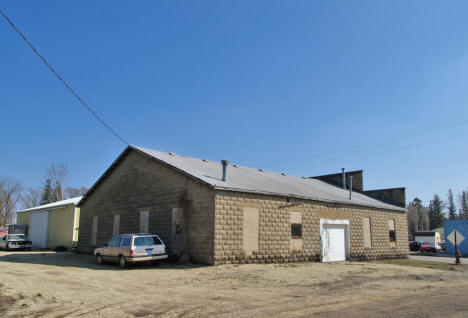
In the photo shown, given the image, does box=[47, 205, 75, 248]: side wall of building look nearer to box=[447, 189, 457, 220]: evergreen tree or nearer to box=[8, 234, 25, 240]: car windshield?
box=[8, 234, 25, 240]: car windshield

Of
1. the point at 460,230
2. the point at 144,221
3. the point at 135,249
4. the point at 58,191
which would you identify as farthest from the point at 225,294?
the point at 58,191

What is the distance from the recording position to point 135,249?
54.1 feet

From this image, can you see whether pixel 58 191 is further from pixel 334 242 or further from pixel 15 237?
pixel 334 242

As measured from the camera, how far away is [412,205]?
113 m

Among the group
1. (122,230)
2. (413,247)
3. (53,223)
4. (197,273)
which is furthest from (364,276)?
(413,247)

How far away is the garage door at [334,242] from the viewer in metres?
22.6

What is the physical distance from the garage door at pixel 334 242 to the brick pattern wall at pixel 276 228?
62 cm

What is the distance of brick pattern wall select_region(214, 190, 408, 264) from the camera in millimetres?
17562

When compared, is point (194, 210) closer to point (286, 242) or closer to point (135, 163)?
point (286, 242)

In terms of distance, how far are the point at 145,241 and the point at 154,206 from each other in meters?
4.16

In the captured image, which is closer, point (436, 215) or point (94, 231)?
point (94, 231)

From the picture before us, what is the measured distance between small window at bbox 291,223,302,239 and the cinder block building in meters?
0.05

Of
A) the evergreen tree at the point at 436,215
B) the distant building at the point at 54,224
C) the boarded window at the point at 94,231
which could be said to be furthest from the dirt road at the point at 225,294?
the evergreen tree at the point at 436,215

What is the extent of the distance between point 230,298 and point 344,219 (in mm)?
16362
